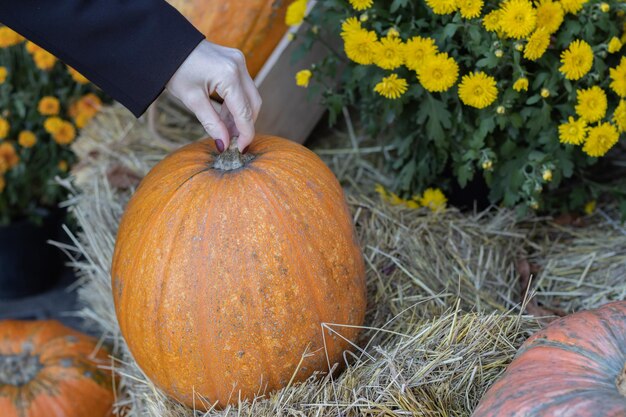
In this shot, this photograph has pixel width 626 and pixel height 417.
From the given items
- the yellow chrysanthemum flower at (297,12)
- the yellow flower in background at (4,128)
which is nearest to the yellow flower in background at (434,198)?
the yellow chrysanthemum flower at (297,12)

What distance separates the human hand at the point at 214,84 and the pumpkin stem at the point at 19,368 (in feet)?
3.75

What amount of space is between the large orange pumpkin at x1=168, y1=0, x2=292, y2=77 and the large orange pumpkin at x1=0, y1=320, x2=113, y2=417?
1117 mm

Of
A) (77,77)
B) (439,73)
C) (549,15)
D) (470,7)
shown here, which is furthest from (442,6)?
(77,77)

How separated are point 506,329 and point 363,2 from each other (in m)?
0.97

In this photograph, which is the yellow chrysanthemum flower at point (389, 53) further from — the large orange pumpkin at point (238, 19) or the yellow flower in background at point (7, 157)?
the yellow flower in background at point (7, 157)

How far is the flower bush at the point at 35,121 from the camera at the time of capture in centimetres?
295

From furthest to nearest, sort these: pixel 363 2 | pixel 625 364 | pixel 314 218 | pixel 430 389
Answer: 1. pixel 363 2
2. pixel 314 218
3. pixel 430 389
4. pixel 625 364

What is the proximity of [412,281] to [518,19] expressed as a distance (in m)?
0.76

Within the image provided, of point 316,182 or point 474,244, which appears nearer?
A: point 316,182

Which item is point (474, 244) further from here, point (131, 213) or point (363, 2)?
point (131, 213)

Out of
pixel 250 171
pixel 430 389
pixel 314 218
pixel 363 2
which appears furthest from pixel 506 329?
pixel 363 2

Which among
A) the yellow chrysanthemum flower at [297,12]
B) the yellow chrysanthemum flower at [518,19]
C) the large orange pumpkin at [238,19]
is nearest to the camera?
the yellow chrysanthemum flower at [518,19]

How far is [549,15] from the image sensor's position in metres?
1.92

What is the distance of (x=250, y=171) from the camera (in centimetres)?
165
